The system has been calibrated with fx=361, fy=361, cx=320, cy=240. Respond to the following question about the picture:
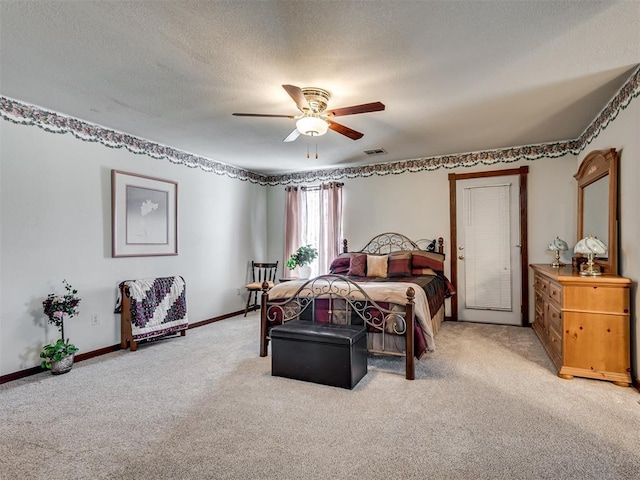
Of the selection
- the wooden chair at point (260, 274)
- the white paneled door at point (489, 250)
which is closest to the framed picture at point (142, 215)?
the wooden chair at point (260, 274)

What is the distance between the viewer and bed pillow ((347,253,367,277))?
5277 millimetres

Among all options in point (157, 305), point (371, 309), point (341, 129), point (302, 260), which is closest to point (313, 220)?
point (302, 260)

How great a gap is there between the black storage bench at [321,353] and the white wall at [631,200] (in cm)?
216

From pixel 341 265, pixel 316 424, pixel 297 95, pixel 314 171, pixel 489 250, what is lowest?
pixel 316 424

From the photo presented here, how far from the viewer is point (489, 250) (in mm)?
5246

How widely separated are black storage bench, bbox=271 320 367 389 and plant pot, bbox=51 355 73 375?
1.99 m

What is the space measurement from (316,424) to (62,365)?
2610 millimetres

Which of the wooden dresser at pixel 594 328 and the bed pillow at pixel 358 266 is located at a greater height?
the bed pillow at pixel 358 266

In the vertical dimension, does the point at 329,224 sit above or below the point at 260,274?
above

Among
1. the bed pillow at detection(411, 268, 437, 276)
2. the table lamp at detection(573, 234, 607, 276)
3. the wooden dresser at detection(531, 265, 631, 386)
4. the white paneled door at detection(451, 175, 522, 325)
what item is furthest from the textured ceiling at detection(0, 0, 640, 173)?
the bed pillow at detection(411, 268, 437, 276)

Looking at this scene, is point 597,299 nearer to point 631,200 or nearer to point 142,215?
point 631,200

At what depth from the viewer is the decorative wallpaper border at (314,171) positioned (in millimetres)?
3281

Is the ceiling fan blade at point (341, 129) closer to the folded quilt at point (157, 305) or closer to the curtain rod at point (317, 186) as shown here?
the curtain rod at point (317, 186)

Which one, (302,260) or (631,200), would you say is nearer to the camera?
(631,200)
